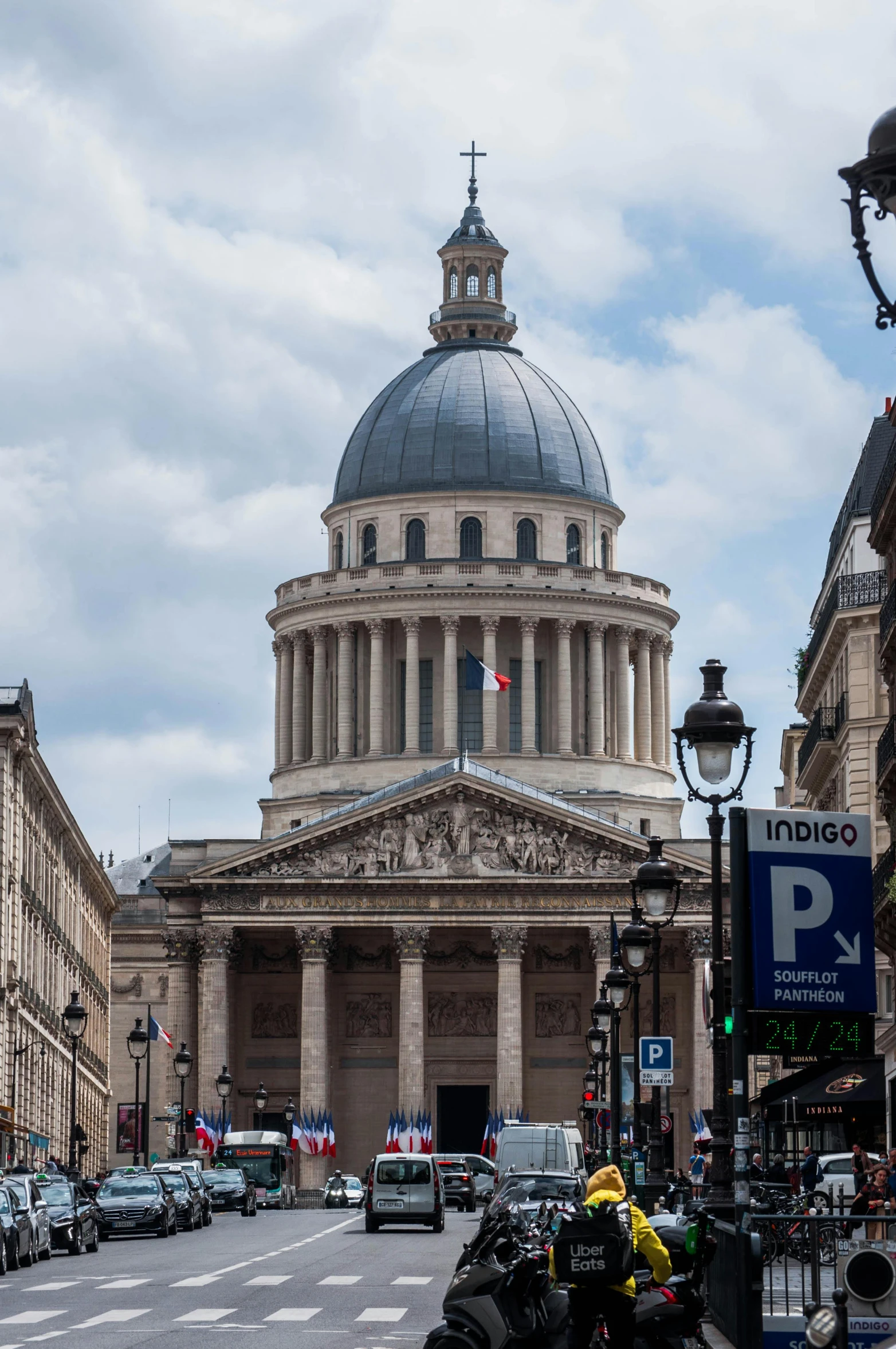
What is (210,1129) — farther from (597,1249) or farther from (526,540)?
(597,1249)

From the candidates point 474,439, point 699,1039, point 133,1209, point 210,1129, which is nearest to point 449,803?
point 699,1039

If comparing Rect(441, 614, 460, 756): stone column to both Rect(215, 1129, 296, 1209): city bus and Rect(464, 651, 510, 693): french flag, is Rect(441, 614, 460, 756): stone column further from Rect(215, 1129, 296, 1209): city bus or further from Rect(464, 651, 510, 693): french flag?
Rect(215, 1129, 296, 1209): city bus

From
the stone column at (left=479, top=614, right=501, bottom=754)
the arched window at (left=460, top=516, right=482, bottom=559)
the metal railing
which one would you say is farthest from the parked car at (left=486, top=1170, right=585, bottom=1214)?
the arched window at (left=460, top=516, right=482, bottom=559)

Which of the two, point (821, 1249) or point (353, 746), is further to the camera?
point (353, 746)

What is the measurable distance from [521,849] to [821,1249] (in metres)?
91.4

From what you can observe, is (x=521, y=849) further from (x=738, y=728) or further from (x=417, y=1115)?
(x=738, y=728)

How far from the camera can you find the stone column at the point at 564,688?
5241 inches

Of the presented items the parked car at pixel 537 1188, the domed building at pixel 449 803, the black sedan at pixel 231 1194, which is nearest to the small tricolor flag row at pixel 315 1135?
the domed building at pixel 449 803

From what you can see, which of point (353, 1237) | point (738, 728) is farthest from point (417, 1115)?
point (738, 728)

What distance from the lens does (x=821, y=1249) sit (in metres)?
24.0

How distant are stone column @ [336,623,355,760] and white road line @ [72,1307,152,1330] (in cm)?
10219

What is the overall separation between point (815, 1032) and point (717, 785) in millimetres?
5964

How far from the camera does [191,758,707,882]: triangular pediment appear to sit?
11456cm

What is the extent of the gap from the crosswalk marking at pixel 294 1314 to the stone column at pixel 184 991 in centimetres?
8349
